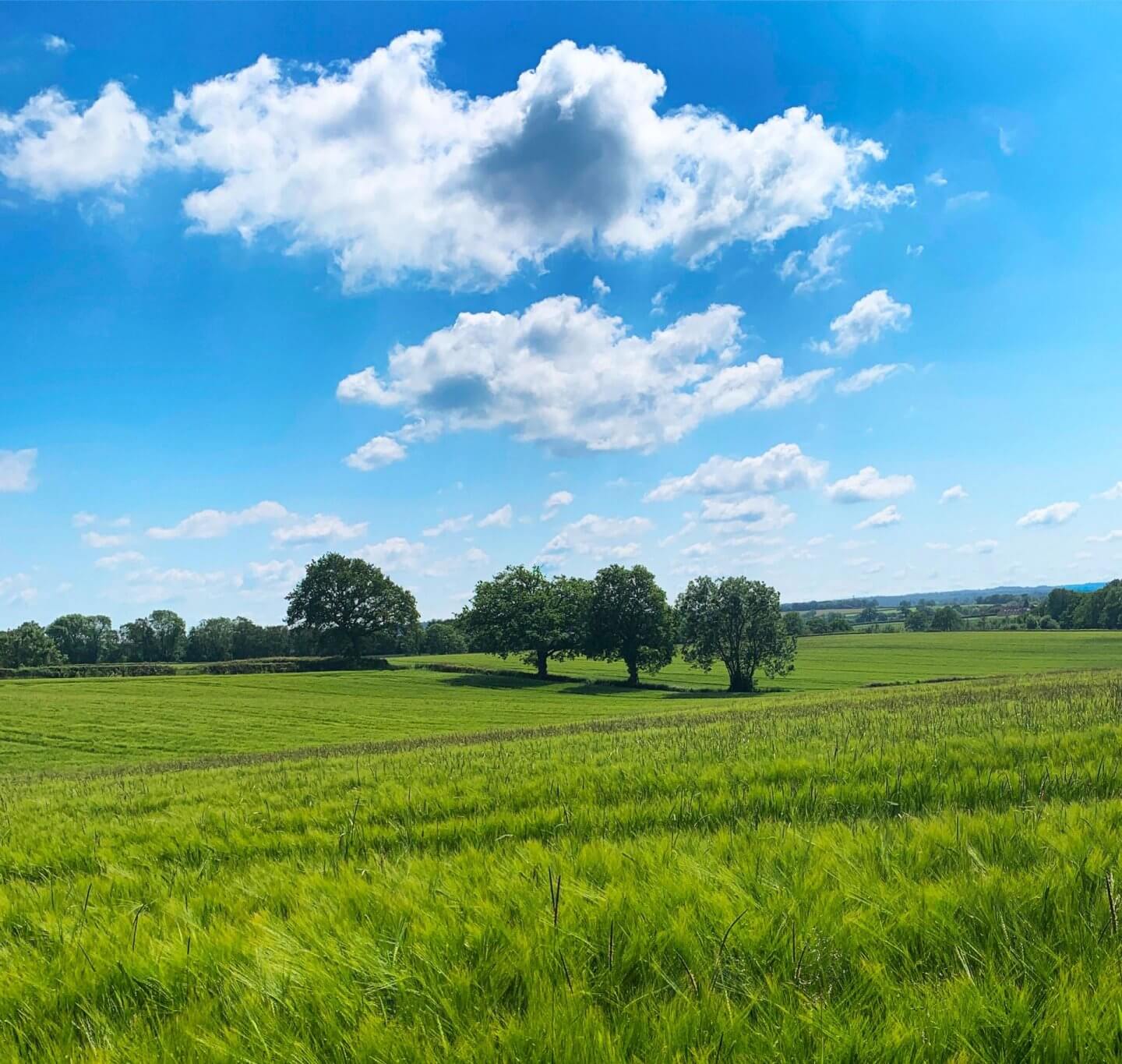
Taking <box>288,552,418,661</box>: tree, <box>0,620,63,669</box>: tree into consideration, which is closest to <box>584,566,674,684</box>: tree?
<box>288,552,418,661</box>: tree

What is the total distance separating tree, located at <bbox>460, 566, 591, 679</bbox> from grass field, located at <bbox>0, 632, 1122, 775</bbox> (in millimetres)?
5452

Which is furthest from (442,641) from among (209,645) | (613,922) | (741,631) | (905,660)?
(613,922)

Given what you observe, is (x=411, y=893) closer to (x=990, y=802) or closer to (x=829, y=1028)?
(x=829, y=1028)

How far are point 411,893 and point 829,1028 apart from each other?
205 cm

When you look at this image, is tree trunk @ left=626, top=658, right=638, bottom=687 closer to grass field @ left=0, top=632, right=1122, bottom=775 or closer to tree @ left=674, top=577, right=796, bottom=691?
grass field @ left=0, top=632, right=1122, bottom=775

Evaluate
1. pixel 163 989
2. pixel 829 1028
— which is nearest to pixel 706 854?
pixel 829 1028

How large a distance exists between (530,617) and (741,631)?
26063mm

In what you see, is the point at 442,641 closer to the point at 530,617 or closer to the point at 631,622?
the point at 530,617

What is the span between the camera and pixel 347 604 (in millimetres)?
99750

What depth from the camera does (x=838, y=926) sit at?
2510 mm

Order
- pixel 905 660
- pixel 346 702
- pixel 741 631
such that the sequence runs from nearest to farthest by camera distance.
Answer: pixel 346 702, pixel 741 631, pixel 905 660

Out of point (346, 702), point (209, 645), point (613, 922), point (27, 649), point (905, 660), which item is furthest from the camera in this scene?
point (209, 645)

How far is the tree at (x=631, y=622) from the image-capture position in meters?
78.9

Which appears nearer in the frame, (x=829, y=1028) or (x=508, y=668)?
(x=829, y=1028)
